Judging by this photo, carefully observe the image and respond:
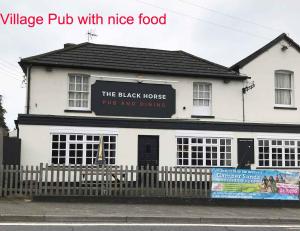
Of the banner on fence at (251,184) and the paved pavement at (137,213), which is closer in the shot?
the paved pavement at (137,213)

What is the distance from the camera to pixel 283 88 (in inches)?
876

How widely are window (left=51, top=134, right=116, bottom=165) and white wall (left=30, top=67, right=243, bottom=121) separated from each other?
112 cm

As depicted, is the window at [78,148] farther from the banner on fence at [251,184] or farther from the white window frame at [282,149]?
the white window frame at [282,149]

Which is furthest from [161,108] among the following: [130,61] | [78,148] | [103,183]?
[103,183]

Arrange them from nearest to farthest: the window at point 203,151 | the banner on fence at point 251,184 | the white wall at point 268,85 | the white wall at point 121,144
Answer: the banner on fence at point 251,184, the white wall at point 121,144, the window at point 203,151, the white wall at point 268,85

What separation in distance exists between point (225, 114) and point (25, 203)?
11.2 meters

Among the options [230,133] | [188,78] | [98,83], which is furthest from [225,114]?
[98,83]

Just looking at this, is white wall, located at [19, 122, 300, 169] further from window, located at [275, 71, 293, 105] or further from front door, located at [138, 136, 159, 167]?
window, located at [275, 71, 293, 105]

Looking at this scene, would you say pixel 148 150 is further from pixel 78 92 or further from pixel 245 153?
pixel 245 153

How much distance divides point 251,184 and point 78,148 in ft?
26.0

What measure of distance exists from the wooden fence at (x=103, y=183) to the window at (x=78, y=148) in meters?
3.60

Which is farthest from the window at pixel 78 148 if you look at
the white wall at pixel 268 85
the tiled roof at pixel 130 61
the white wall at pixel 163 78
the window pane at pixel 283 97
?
the window pane at pixel 283 97

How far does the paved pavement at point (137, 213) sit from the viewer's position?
11.4 metres
